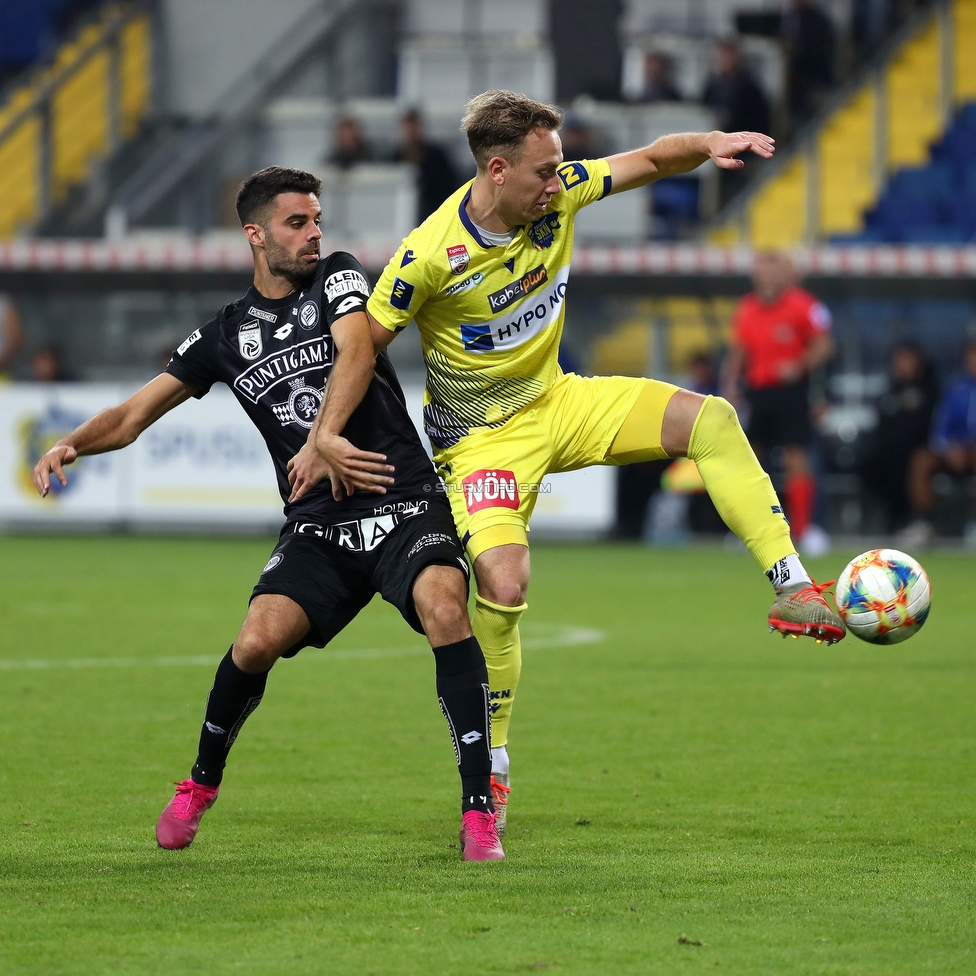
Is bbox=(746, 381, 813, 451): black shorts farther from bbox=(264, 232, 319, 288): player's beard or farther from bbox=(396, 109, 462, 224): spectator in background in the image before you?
bbox=(264, 232, 319, 288): player's beard

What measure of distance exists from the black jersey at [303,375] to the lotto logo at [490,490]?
112 millimetres

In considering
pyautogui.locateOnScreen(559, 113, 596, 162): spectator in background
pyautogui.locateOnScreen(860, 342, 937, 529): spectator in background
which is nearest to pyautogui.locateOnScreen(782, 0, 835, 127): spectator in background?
pyautogui.locateOnScreen(559, 113, 596, 162): spectator in background

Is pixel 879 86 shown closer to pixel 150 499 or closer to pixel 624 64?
pixel 624 64

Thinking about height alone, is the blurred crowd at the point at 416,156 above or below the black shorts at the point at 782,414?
above

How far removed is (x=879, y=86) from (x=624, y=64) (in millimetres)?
4349

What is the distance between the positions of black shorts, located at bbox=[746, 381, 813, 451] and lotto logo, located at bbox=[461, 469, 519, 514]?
10134 millimetres

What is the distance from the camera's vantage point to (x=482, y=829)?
4.71 m

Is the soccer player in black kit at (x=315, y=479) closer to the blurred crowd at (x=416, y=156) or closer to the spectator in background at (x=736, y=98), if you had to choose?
the blurred crowd at (x=416, y=156)

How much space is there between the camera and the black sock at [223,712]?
5043 mm

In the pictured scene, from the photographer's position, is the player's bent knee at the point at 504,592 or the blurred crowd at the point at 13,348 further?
the blurred crowd at the point at 13,348

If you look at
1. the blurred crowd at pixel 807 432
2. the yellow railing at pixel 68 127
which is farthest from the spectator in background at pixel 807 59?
the yellow railing at pixel 68 127

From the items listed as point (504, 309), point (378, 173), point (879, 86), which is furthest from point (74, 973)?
point (879, 86)

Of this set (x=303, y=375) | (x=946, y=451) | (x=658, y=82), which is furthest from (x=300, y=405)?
(x=658, y=82)

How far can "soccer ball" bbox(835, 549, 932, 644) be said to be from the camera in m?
5.32
